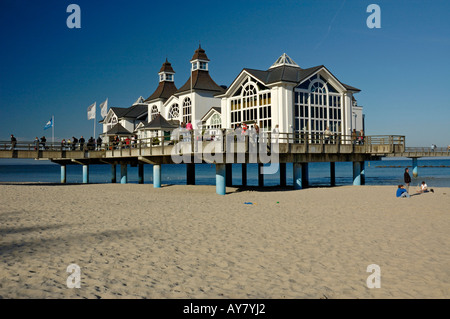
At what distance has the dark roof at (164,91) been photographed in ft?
149

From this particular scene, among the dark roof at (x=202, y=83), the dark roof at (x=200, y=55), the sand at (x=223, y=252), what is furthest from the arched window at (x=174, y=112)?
the sand at (x=223, y=252)

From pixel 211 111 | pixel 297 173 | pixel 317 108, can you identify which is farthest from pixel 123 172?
pixel 317 108

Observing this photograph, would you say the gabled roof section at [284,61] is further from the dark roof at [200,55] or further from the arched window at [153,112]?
the arched window at [153,112]

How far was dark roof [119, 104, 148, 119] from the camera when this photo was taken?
50.8 meters

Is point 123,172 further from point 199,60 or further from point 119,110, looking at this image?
point 119,110

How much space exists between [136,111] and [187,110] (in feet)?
43.8

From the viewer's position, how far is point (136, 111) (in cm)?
→ 5184

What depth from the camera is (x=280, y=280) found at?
6836mm

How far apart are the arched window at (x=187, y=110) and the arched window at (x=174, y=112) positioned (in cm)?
138

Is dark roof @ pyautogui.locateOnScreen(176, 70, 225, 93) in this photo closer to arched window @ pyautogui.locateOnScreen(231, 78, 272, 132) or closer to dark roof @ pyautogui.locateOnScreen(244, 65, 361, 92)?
arched window @ pyautogui.locateOnScreen(231, 78, 272, 132)

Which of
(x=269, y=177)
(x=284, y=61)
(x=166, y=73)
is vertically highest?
(x=166, y=73)
